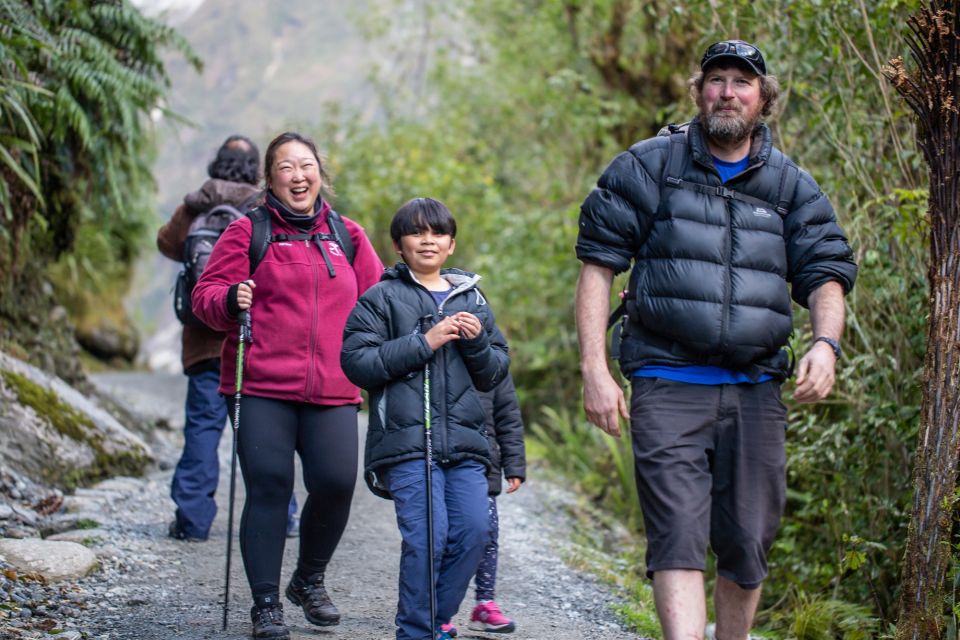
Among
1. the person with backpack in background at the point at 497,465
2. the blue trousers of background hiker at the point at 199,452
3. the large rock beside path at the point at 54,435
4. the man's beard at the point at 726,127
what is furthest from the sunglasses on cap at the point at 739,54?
the large rock beside path at the point at 54,435

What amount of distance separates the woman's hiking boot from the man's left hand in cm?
233

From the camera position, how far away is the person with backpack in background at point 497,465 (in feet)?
16.0

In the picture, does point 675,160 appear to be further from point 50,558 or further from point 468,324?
point 50,558

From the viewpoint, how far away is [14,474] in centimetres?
680

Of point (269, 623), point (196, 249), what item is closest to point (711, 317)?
point (269, 623)

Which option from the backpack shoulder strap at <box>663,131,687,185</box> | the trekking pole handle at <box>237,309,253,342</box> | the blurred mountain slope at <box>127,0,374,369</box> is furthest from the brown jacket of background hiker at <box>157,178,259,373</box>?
the blurred mountain slope at <box>127,0,374,369</box>

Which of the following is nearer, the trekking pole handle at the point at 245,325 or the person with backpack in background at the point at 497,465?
the trekking pole handle at the point at 245,325

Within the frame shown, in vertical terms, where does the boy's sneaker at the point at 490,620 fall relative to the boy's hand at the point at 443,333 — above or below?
below

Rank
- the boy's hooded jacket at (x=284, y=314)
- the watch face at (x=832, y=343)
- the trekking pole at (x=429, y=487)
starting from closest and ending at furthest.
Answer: the watch face at (x=832, y=343), the trekking pole at (x=429, y=487), the boy's hooded jacket at (x=284, y=314)

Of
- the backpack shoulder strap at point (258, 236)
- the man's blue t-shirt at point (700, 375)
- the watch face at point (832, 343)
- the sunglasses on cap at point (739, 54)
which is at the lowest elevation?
the man's blue t-shirt at point (700, 375)

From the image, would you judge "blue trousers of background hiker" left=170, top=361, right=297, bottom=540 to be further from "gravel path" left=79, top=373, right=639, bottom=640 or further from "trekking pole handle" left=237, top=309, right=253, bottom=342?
"trekking pole handle" left=237, top=309, right=253, bottom=342

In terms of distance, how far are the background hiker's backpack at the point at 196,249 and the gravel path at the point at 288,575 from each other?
1369 millimetres

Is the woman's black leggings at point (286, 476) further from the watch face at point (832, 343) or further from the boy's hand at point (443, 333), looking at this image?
the watch face at point (832, 343)

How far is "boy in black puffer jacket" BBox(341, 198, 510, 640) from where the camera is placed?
409 centimetres
